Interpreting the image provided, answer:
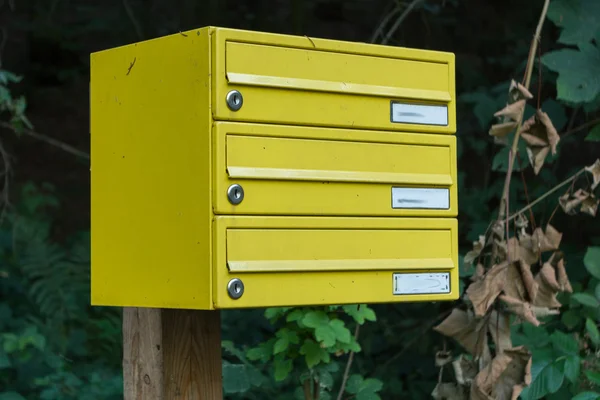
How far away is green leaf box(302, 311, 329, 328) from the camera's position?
344 cm

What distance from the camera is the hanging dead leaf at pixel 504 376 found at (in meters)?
2.90

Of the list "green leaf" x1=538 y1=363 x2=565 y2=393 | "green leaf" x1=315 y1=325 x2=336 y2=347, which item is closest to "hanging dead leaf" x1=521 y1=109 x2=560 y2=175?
"green leaf" x1=315 y1=325 x2=336 y2=347

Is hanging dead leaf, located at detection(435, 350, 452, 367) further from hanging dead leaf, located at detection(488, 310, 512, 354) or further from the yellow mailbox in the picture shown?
the yellow mailbox

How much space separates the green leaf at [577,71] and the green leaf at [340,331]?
3.23ft

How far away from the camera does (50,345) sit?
4.76m

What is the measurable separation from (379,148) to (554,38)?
2.79 metres

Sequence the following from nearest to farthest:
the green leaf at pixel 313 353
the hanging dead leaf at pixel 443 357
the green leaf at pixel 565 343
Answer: the hanging dead leaf at pixel 443 357, the green leaf at pixel 313 353, the green leaf at pixel 565 343

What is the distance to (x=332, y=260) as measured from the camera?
87.9 inches

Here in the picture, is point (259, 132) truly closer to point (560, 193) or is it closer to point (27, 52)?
point (560, 193)

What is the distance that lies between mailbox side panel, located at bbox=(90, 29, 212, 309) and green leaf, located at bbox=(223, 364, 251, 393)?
4.81 feet

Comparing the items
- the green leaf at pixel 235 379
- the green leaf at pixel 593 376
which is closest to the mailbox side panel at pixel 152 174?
the green leaf at pixel 235 379

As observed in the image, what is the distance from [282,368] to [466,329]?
75cm

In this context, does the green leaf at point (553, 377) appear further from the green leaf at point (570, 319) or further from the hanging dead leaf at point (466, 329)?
the hanging dead leaf at point (466, 329)

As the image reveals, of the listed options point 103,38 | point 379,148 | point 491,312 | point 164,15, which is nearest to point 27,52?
point 103,38
